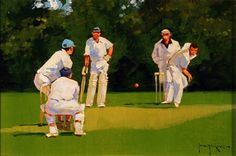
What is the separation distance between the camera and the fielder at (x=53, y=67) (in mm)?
11875

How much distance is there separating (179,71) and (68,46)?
154 cm

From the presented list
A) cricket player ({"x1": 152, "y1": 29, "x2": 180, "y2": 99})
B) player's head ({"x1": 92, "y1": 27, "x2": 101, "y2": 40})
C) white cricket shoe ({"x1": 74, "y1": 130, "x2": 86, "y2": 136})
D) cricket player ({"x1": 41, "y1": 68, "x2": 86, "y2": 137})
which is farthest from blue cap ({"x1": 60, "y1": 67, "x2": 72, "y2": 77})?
cricket player ({"x1": 152, "y1": 29, "x2": 180, "y2": 99})

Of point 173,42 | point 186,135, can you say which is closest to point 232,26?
point 173,42

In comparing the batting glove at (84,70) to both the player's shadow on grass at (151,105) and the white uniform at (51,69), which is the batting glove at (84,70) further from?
the player's shadow on grass at (151,105)

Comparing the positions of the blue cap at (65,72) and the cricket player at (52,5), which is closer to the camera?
the blue cap at (65,72)

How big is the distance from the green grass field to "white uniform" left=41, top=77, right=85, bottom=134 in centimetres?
13

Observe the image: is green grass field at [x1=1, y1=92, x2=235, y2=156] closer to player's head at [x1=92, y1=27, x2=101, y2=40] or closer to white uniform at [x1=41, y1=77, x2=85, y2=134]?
white uniform at [x1=41, y1=77, x2=85, y2=134]

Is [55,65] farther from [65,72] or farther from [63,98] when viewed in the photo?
[63,98]

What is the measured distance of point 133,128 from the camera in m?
11.9

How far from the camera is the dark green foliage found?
12023 millimetres

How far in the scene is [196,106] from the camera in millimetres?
11992

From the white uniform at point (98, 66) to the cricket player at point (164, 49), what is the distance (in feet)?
2.05
